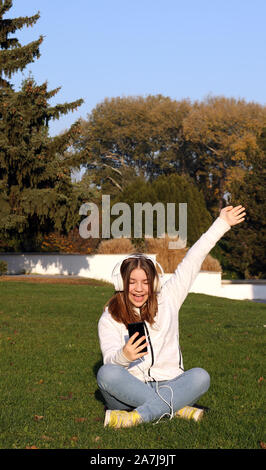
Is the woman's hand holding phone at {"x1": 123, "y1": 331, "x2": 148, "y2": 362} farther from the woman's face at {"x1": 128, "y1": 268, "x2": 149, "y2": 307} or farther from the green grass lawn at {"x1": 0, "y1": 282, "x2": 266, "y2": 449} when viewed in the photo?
the green grass lawn at {"x1": 0, "y1": 282, "x2": 266, "y2": 449}

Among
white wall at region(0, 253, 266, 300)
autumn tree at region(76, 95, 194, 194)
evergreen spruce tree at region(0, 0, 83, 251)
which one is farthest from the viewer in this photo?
autumn tree at region(76, 95, 194, 194)

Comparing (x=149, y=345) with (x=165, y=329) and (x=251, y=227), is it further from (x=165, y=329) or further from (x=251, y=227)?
(x=251, y=227)

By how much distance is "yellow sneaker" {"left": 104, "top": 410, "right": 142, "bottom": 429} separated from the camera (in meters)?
4.99

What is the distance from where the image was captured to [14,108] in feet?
77.6

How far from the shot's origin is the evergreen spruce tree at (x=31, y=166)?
24359 mm

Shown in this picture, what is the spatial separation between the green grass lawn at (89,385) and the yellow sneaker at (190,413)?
6 centimetres

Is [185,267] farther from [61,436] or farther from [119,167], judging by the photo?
[119,167]

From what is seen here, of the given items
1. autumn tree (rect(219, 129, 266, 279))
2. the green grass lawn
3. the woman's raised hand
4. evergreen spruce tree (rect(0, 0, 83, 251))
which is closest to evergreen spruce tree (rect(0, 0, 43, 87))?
evergreen spruce tree (rect(0, 0, 83, 251))

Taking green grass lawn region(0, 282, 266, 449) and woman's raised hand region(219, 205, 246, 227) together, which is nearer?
green grass lawn region(0, 282, 266, 449)

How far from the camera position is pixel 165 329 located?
5113 mm

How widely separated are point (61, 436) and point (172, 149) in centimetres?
5722

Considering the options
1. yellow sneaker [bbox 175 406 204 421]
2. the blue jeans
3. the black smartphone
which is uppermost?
the black smartphone

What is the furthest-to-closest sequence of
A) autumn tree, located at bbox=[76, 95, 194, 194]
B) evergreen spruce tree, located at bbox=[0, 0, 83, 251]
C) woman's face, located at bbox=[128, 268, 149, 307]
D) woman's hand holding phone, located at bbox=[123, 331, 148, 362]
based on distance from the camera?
autumn tree, located at bbox=[76, 95, 194, 194] → evergreen spruce tree, located at bbox=[0, 0, 83, 251] → woman's face, located at bbox=[128, 268, 149, 307] → woman's hand holding phone, located at bbox=[123, 331, 148, 362]

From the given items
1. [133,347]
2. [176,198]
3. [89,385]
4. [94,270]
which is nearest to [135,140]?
[176,198]
